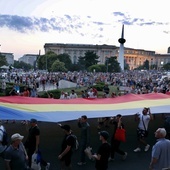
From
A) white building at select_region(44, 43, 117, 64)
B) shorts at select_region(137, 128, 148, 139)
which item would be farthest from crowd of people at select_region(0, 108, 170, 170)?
white building at select_region(44, 43, 117, 64)

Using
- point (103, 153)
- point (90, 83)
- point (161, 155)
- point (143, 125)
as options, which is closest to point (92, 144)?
point (143, 125)

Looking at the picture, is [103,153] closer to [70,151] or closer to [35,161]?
[70,151]

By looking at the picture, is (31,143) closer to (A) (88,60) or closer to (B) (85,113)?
(B) (85,113)

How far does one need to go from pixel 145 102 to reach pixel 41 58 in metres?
97.2

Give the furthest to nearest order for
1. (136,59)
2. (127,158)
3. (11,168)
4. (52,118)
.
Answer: (136,59), (127,158), (52,118), (11,168)

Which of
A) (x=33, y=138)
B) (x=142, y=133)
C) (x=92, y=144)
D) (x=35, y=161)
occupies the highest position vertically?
(x=33, y=138)

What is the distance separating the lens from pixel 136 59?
6698 inches

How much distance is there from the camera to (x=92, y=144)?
1005 centimetres

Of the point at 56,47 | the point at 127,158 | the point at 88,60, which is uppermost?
the point at 56,47

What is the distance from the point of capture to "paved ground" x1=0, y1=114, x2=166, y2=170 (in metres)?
8.09

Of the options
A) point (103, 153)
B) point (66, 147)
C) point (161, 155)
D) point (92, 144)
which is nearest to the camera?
point (161, 155)

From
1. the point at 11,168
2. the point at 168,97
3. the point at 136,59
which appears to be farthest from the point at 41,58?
the point at 11,168

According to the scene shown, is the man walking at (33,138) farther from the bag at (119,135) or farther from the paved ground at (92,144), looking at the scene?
the bag at (119,135)

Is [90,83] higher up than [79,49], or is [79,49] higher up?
[79,49]
